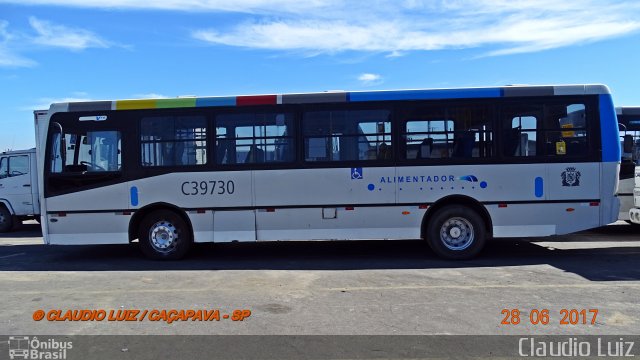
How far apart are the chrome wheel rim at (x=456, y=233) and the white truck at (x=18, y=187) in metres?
11.6

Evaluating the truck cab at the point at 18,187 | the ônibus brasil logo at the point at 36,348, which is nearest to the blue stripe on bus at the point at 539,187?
the ônibus brasil logo at the point at 36,348

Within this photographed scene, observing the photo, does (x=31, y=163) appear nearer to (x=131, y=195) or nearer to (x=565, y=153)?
(x=131, y=195)

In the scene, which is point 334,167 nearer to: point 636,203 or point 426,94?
point 426,94

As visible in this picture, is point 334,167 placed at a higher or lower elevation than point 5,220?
higher

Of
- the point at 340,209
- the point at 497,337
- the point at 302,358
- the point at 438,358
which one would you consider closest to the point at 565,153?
the point at 340,209

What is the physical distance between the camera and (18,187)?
14219mm

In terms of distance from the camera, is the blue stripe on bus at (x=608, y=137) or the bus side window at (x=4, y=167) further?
the bus side window at (x=4, y=167)

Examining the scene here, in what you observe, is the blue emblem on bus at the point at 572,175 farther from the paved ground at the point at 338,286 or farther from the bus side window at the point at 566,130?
the paved ground at the point at 338,286

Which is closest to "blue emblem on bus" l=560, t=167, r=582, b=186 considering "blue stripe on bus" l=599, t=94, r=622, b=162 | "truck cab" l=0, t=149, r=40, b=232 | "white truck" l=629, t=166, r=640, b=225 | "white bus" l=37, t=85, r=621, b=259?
"white bus" l=37, t=85, r=621, b=259

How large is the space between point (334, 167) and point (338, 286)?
2.37m

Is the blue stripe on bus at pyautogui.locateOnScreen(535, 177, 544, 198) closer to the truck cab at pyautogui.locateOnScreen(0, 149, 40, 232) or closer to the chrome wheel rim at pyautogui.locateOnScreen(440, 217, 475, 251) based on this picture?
the chrome wheel rim at pyautogui.locateOnScreen(440, 217, 475, 251)

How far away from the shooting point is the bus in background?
35.1 feet

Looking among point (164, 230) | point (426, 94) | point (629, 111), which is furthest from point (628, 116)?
point (164, 230)

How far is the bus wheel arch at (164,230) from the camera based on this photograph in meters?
8.82
